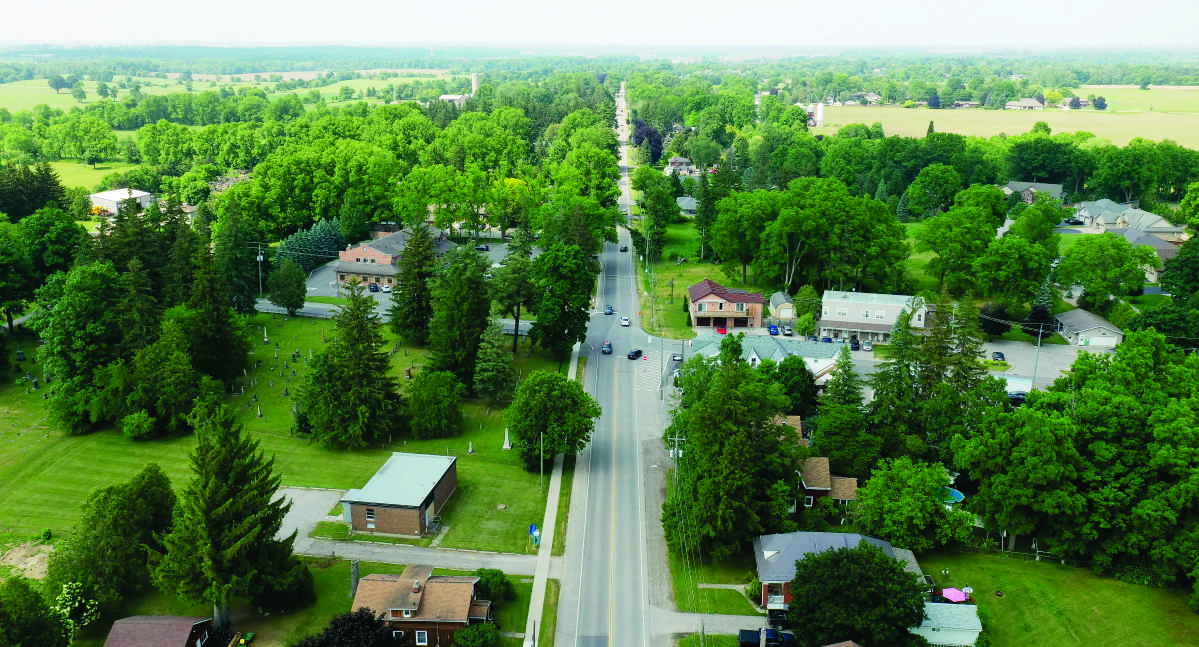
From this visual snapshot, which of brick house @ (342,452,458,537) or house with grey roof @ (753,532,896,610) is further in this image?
brick house @ (342,452,458,537)

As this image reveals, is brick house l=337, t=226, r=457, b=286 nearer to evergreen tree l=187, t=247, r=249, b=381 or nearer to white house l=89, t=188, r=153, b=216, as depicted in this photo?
evergreen tree l=187, t=247, r=249, b=381

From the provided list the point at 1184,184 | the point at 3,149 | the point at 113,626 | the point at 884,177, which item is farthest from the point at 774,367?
the point at 3,149

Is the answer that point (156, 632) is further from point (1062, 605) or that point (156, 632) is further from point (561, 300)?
point (1062, 605)

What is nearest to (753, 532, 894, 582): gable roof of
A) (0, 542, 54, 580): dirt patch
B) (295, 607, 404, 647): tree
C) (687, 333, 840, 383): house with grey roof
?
(295, 607, 404, 647): tree

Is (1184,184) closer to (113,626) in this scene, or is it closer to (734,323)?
(734,323)

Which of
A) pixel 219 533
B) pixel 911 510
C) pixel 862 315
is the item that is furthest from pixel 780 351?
pixel 219 533

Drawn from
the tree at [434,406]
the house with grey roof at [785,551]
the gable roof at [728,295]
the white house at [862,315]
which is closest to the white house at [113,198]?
the tree at [434,406]
